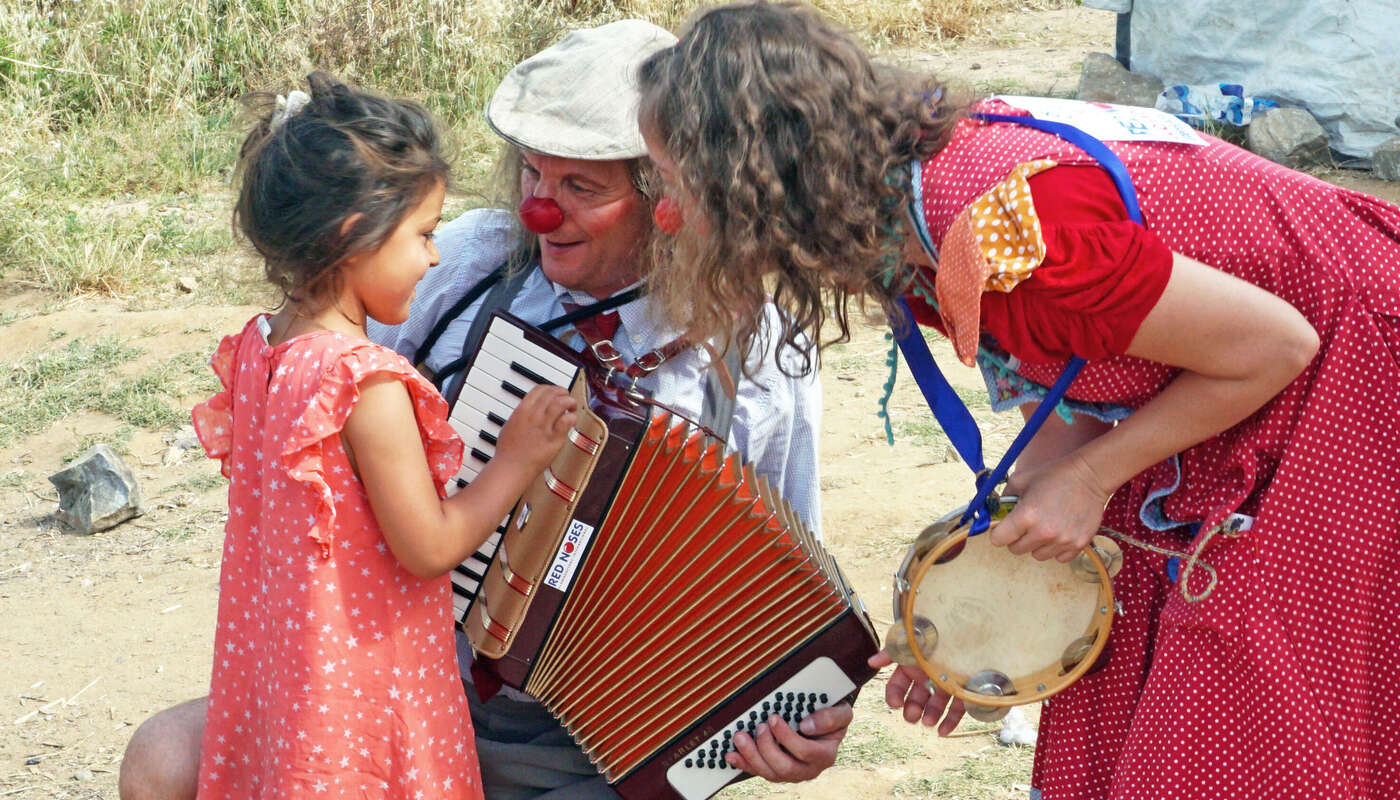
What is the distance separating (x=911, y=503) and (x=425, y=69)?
4776 millimetres

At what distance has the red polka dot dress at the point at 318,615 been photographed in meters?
2.12

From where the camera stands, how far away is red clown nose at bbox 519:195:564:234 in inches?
100

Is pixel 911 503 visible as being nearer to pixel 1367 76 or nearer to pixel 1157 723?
pixel 1157 723

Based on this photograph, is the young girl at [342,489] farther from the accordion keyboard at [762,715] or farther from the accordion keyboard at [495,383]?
the accordion keyboard at [762,715]

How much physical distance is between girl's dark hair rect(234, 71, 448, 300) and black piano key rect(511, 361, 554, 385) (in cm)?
29

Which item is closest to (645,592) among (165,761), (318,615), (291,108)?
(318,615)

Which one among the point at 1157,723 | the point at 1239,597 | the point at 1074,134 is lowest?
the point at 1157,723

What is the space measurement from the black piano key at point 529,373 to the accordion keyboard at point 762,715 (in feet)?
2.09

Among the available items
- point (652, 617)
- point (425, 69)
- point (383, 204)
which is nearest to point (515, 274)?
point (383, 204)

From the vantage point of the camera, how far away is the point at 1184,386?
1.85 m

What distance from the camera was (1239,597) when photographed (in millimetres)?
1892

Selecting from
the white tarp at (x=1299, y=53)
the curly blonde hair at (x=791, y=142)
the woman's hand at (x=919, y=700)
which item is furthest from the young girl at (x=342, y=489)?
the white tarp at (x=1299, y=53)

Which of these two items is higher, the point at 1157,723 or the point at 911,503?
the point at 1157,723

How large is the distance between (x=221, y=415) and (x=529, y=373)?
0.52 m
